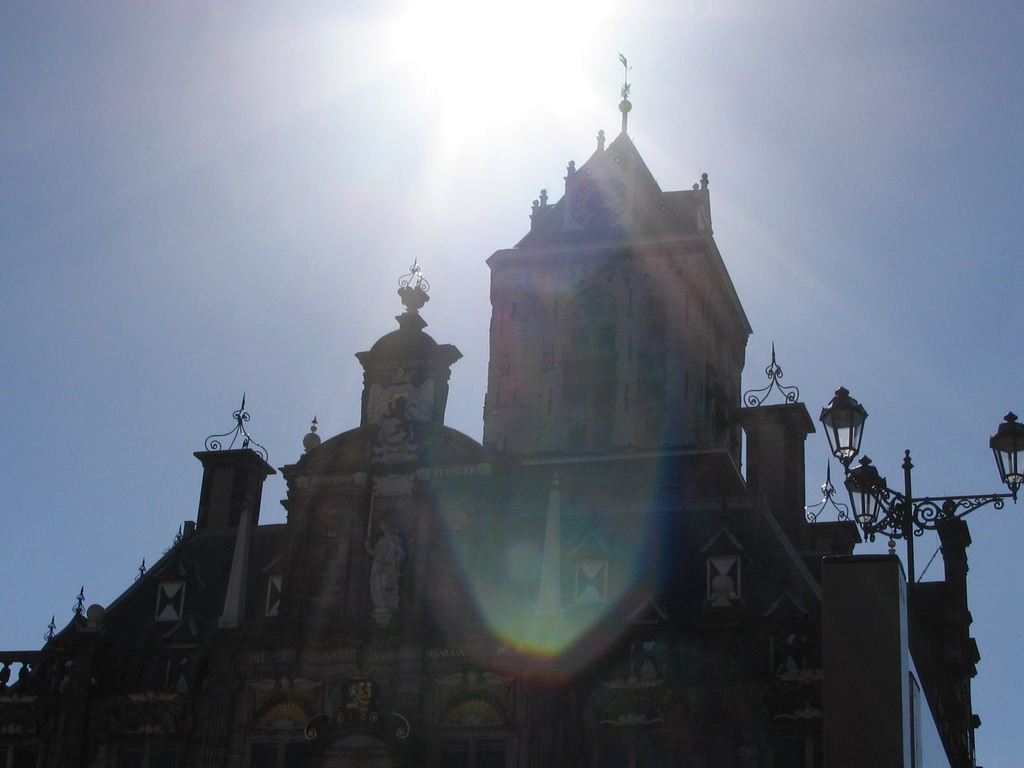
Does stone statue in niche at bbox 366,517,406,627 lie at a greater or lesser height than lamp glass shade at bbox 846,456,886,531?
greater

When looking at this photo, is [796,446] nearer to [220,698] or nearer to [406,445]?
[406,445]

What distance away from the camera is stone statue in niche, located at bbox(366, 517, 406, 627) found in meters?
32.0

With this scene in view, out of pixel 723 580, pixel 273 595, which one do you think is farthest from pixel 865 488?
pixel 273 595

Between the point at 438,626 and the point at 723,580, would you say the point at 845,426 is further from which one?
the point at 438,626

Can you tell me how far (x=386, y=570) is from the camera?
3238 cm

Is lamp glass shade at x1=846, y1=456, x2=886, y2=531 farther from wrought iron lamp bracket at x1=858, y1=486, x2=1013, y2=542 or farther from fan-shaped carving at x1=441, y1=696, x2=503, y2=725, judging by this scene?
fan-shaped carving at x1=441, y1=696, x2=503, y2=725

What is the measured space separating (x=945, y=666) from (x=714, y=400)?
24.2 metres

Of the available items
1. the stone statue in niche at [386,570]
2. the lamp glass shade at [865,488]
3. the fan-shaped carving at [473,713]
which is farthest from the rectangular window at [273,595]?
the lamp glass shade at [865,488]

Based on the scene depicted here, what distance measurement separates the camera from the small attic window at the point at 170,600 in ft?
116

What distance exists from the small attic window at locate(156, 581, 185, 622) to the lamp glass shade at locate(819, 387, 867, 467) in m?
23.6

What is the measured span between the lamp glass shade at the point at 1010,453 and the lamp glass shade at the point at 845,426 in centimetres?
186

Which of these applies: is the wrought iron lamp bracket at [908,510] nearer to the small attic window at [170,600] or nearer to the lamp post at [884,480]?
the lamp post at [884,480]

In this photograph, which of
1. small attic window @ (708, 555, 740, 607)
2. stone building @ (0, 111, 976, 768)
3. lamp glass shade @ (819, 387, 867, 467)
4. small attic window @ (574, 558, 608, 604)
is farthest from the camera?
small attic window @ (574, 558, 608, 604)

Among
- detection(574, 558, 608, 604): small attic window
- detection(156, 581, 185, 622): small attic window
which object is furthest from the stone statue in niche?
detection(156, 581, 185, 622): small attic window
